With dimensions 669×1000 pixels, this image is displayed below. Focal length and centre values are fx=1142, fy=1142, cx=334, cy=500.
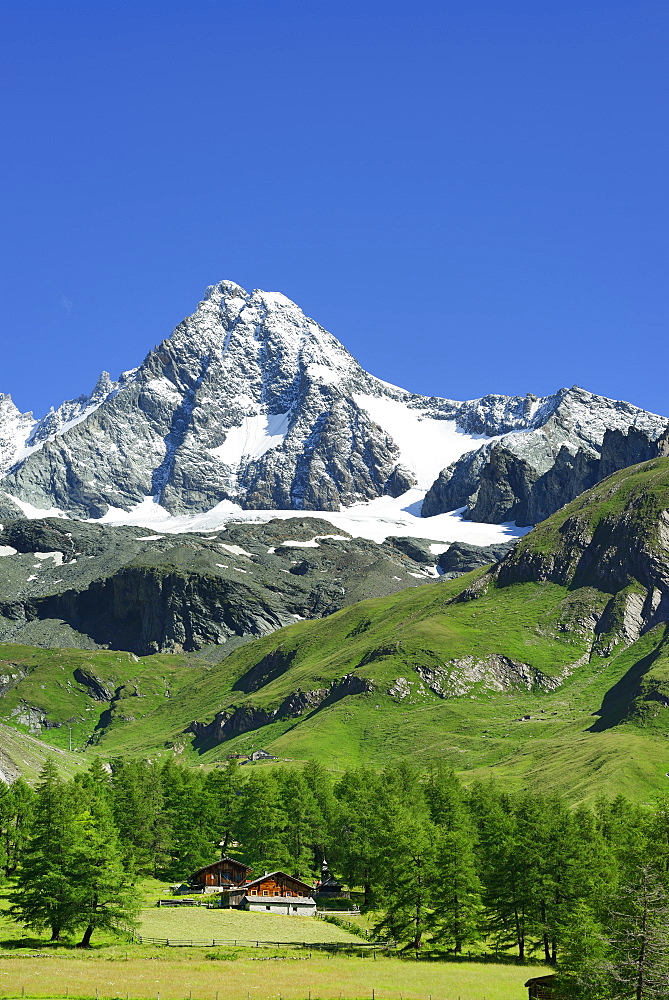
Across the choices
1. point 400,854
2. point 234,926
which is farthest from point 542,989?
point 234,926

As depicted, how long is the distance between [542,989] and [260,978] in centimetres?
2336

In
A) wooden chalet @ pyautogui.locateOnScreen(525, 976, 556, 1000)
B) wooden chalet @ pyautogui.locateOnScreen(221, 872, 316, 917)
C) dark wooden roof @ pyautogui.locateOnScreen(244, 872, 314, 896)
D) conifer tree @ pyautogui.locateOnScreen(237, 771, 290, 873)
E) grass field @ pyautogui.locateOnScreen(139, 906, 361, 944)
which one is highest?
conifer tree @ pyautogui.locateOnScreen(237, 771, 290, 873)

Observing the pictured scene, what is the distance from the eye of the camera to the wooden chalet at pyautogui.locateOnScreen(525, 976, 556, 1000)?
282ft

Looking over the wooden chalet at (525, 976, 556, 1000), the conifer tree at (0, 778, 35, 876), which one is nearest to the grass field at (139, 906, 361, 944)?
the conifer tree at (0, 778, 35, 876)

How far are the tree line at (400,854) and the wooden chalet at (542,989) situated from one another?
2.79m

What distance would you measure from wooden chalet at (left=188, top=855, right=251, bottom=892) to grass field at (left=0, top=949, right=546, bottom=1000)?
4437 centimetres

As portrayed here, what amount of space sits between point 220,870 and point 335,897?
1584 centimetres

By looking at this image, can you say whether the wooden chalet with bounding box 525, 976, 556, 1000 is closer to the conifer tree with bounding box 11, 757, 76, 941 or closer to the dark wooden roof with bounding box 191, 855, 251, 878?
the conifer tree with bounding box 11, 757, 76, 941

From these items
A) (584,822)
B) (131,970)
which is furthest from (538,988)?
(584,822)

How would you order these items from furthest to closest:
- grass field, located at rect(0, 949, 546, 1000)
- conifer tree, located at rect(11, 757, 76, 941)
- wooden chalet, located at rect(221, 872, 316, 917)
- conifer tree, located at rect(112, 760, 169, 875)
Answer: conifer tree, located at rect(112, 760, 169, 875) < wooden chalet, located at rect(221, 872, 316, 917) < conifer tree, located at rect(11, 757, 76, 941) < grass field, located at rect(0, 949, 546, 1000)

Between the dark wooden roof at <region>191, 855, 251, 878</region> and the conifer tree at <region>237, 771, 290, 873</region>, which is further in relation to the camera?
the conifer tree at <region>237, 771, 290, 873</region>

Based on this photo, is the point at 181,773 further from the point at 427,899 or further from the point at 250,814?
Answer: the point at 427,899

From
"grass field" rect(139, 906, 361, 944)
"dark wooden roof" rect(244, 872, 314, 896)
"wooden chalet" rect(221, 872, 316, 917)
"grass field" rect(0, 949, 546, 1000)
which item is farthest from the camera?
"dark wooden roof" rect(244, 872, 314, 896)

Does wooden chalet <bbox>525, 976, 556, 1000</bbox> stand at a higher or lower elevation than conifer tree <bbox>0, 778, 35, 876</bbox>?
lower
